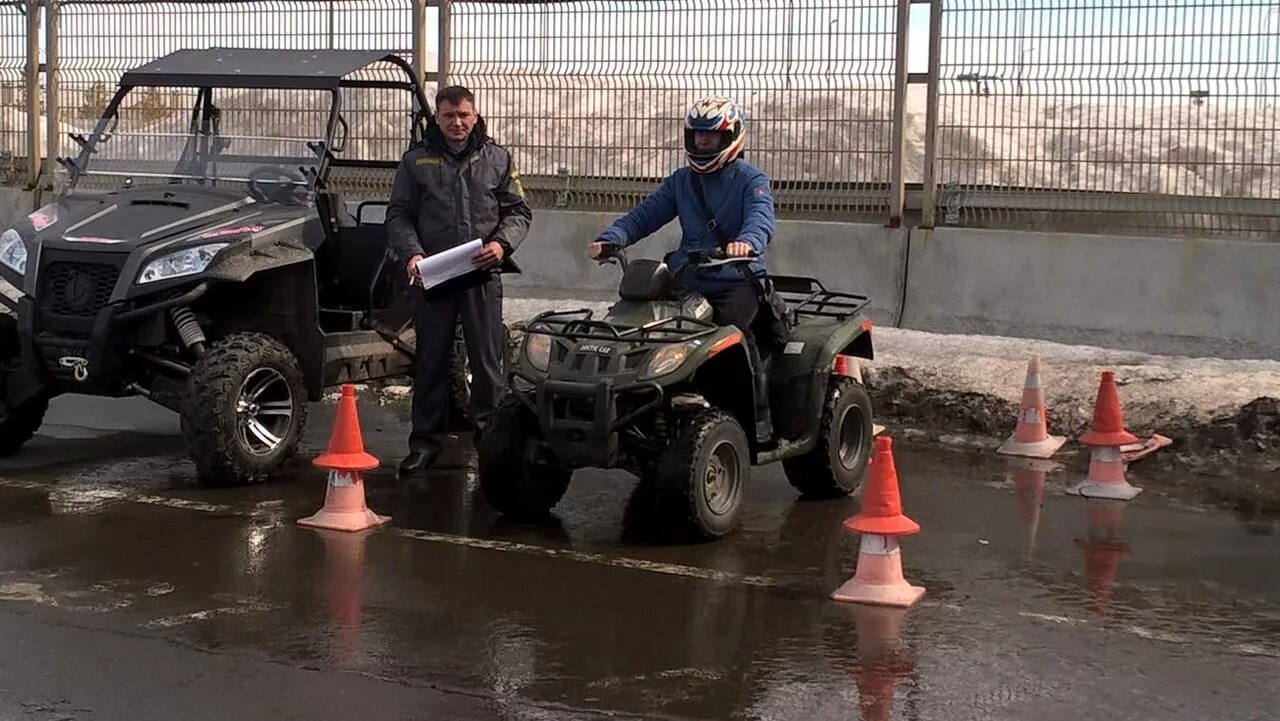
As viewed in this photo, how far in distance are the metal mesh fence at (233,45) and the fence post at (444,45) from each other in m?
0.28

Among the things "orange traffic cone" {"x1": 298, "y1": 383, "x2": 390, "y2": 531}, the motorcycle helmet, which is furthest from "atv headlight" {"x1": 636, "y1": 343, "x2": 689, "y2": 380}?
"orange traffic cone" {"x1": 298, "y1": 383, "x2": 390, "y2": 531}

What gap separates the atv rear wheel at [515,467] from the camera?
24.3 feet

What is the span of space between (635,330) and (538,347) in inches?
19.0

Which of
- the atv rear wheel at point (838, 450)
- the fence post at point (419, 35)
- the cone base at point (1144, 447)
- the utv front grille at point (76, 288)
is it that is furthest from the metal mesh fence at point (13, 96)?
the cone base at point (1144, 447)

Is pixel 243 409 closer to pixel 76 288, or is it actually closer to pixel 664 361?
pixel 76 288

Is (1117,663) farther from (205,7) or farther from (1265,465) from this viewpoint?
(205,7)

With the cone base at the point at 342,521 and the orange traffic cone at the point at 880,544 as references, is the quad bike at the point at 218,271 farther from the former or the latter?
the orange traffic cone at the point at 880,544

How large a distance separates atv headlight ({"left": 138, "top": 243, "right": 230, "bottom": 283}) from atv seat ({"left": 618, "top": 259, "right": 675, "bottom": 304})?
2.15 meters

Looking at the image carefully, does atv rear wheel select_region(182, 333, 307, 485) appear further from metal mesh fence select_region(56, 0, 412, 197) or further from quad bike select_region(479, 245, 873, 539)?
metal mesh fence select_region(56, 0, 412, 197)

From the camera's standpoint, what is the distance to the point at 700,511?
707 cm

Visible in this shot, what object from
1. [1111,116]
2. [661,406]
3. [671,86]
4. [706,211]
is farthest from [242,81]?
[1111,116]

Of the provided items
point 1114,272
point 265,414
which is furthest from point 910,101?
point 265,414

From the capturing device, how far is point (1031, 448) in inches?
374

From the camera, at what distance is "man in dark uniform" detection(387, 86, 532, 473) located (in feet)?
28.3
